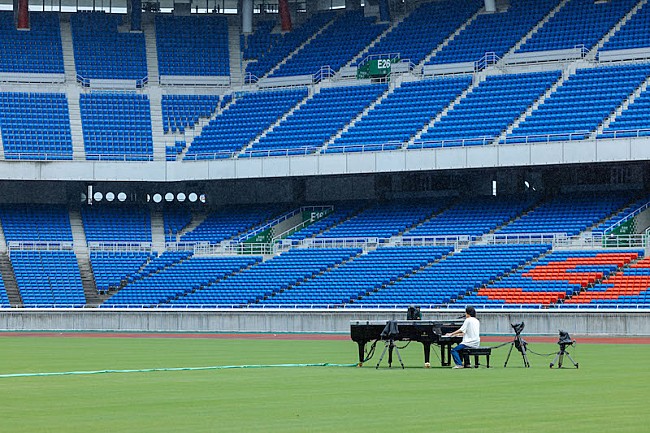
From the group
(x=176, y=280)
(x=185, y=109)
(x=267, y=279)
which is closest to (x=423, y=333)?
(x=267, y=279)

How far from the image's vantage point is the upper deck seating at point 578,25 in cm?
7400

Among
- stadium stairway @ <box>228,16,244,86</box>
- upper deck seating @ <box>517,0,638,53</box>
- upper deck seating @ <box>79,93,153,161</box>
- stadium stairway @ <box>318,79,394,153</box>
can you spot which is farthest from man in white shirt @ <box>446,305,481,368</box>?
stadium stairway @ <box>228,16,244,86</box>

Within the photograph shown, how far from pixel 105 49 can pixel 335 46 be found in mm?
14932

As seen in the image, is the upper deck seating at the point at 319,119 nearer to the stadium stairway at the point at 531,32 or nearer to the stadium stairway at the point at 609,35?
Result: the stadium stairway at the point at 531,32

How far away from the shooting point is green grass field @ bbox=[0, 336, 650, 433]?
16828 millimetres

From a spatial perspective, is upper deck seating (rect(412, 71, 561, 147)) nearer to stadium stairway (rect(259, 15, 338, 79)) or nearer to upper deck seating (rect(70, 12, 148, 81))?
stadium stairway (rect(259, 15, 338, 79))

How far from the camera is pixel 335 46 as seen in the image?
82438mm

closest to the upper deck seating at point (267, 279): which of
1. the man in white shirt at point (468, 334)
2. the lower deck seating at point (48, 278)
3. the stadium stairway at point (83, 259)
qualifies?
the stadium stairway at point (83, 259)

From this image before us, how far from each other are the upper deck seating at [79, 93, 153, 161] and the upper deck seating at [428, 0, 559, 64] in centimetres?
1826

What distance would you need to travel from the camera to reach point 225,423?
55.9ft

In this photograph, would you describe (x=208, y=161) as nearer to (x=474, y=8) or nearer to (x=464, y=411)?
(x=474, y=8)

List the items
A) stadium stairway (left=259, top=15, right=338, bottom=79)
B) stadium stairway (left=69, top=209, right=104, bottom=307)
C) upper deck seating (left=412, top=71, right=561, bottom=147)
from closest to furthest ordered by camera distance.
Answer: upper deck seating (left=412, top=71, right=561, bottom=147) → stadium stairway (left=69, top=209, right=104, bottom=307) → stadium stairway (left=259, top=15, right=338, bottom=79)

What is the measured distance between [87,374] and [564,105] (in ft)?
153

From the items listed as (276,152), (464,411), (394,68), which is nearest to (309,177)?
(276,152)
